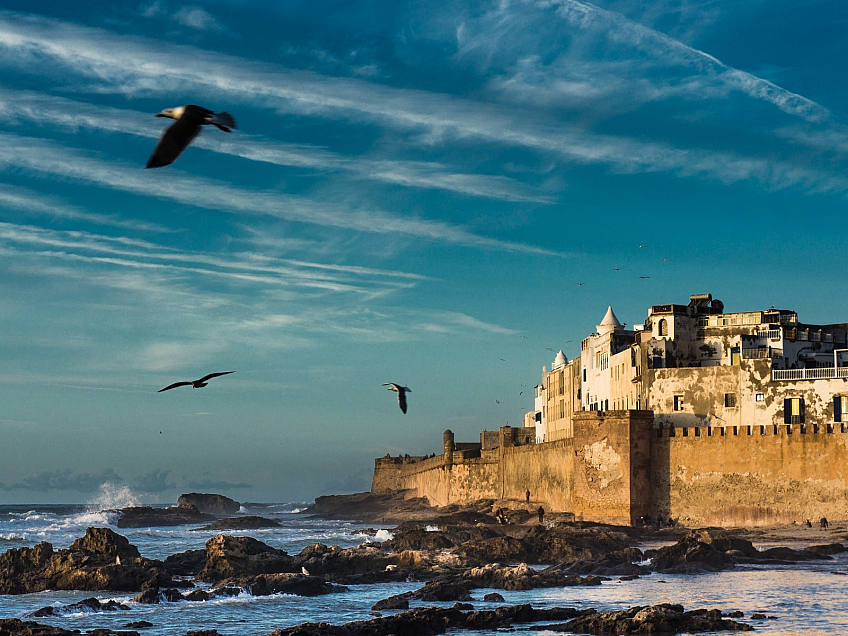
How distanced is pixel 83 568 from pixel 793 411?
3365 cm

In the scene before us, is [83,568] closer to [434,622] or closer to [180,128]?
[434,622]

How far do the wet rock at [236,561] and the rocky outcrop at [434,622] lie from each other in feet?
31.3

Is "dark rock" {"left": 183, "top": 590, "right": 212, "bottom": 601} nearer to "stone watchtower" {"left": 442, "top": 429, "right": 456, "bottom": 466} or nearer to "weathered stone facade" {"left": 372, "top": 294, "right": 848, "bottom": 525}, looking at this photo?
"weathered stone facade" {"left": 372, "top": 294, "right": 848, "bottom": 525}

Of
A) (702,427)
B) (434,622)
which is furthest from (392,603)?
(702,427)

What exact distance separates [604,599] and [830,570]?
891 cm

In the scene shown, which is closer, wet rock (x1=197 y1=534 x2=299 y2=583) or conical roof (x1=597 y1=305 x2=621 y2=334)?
wet rock (x1=197 y1=534 x2=299 y2=583)

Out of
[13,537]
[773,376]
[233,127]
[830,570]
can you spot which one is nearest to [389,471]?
[13,537]

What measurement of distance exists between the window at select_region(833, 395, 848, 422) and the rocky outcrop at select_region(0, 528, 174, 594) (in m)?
32.0

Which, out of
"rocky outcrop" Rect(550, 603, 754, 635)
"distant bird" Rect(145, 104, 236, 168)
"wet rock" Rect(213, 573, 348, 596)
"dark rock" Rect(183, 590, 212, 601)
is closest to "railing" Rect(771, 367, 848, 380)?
"wet rock" Rect(213, 573, 348, 596)

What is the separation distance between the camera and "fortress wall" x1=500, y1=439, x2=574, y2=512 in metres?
54.0

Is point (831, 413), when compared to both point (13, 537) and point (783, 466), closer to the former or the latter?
point (783, 466)

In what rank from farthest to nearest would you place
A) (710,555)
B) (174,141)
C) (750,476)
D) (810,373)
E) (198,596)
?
(810,373)
(750,476)
(710,555)
(198,596)
(174,141)

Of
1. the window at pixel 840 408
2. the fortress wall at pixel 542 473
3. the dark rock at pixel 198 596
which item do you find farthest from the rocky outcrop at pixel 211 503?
the dark rock at pixel 198 596

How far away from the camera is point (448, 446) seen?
260 feet
